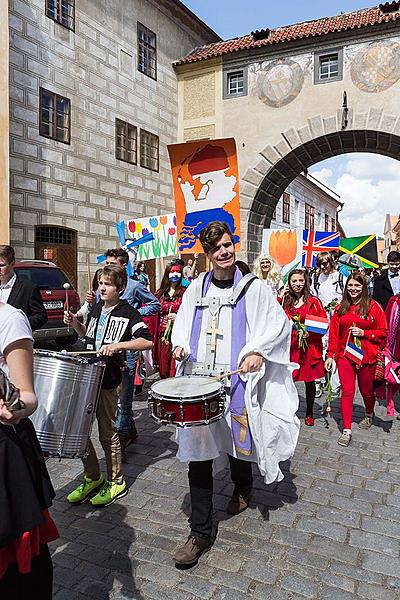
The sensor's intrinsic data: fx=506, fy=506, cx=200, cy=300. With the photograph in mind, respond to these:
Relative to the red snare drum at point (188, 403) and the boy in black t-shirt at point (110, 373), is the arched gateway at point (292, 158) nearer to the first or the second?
the boy in black t-shirt at point (110, 373)

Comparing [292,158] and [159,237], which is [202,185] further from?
[292,158]

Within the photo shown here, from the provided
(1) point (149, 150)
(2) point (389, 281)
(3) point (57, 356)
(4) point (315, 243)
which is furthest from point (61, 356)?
(1) point (149, 150)

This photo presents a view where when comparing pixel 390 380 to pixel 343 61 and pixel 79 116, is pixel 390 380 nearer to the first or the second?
pixel 79 116

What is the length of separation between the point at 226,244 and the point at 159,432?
2957mm

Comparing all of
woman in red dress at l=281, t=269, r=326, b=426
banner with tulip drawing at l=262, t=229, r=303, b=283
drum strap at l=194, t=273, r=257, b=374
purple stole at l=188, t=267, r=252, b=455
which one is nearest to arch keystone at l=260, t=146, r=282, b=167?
banner with tulip drawing at l=262, t=229, r=303, b=283

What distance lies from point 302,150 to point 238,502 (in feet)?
55.4

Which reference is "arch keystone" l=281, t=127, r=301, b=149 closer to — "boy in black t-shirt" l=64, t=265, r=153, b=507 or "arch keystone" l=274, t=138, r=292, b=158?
"arch keystone" l=274, t=138, r=292, b=158

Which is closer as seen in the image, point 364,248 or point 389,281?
point 389,281

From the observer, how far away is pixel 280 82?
18500 millimetres

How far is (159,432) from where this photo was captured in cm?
547

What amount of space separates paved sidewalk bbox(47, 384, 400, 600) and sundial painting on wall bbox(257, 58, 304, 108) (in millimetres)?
16312

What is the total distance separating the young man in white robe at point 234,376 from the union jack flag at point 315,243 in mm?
9113

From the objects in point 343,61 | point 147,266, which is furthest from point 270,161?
point 147,266

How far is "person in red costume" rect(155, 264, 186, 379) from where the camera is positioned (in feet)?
20.6
